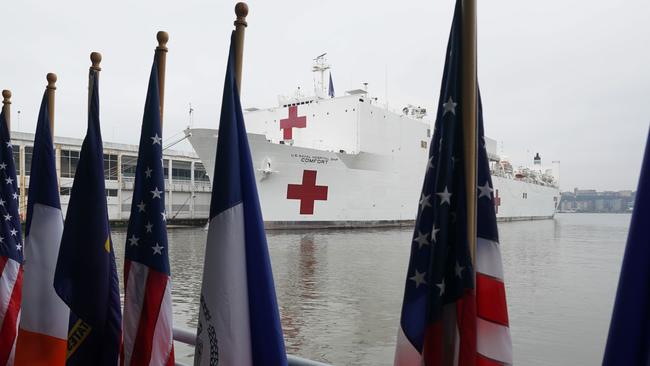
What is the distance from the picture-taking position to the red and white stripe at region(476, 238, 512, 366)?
997 mm

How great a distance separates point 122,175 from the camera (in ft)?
57.3

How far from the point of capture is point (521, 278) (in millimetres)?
6812

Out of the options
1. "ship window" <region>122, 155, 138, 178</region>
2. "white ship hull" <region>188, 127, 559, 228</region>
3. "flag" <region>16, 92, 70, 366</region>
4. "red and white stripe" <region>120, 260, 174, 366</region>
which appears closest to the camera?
"red and white stripe" <region>120, 260, 174, 366</region>

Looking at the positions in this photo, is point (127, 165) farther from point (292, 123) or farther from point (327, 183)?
point (327, 183)

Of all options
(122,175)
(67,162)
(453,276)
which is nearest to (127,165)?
(122,175)

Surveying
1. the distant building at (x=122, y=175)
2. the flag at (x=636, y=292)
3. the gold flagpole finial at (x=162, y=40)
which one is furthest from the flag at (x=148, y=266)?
the distant building at (x=122, y=175)

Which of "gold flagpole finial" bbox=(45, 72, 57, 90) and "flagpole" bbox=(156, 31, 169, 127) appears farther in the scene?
"gold flagpole finial" bbox=(45, 72, 57, 90)

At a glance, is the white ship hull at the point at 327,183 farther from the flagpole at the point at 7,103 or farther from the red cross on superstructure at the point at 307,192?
the flagpole at the point at 7,103

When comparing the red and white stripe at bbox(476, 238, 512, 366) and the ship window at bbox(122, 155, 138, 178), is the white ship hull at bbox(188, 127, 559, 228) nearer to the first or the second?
the ship window at bbox(122, 155, 138, 178)

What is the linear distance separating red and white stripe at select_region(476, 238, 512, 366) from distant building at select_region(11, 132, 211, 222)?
14.9 metres

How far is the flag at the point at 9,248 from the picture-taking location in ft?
5.92

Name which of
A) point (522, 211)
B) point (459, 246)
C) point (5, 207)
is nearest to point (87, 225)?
point (5, 207)

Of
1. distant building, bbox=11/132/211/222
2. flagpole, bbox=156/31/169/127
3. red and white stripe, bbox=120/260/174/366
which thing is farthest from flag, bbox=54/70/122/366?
distant building, bbox=11/132/211/222

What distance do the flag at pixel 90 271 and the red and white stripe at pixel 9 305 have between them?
57cm
